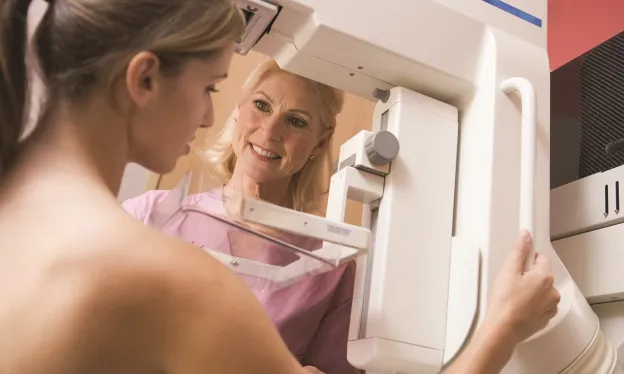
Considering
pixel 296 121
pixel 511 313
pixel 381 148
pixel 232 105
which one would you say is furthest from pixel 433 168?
pixel 232 105

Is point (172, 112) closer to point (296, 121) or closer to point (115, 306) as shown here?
point (115, 306)

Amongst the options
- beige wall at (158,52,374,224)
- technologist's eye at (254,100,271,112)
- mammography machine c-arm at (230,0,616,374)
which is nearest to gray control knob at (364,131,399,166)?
mammography machine c-arm at (230,0,616,374)

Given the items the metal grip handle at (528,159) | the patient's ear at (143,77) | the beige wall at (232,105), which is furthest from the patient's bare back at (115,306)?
the beige wall at (232,105)

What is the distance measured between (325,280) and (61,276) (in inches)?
30.1

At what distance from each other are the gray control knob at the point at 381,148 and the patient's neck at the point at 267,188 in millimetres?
415

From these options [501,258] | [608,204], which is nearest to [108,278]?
[501,258]

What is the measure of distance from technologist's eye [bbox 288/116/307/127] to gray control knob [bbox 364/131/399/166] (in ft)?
1.22

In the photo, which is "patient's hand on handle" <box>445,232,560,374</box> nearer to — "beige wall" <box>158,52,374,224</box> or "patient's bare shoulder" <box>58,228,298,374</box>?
"patient's bare shoulder" <box>58,228,298,374</box>

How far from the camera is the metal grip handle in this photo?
3.13 feet

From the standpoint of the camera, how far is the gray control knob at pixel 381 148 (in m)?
0.94

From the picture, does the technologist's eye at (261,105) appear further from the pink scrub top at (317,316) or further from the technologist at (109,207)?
the technologist at (109,207)

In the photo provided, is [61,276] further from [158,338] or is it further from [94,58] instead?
[94,58]

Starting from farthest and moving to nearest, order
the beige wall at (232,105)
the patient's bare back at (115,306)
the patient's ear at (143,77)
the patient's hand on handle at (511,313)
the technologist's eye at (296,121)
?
1. the beige wall at (232,105)
2. the technologist's eye at (296,121)
3. the patient's hand on handle at (511,313)
4. the patient's ear at (143,77)
5. the patient's bare back at (115,306)

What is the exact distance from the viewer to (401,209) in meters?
0.95
